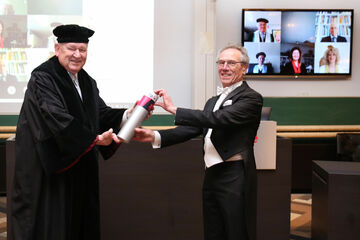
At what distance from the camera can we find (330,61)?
5.51 meters

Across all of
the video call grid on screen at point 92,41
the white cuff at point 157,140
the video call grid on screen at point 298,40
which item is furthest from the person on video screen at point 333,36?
the white cuff at point 157,140

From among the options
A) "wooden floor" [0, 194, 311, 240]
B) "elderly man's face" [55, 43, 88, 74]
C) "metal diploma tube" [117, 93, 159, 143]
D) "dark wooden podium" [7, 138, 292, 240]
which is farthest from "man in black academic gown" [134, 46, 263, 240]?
"wooden floor" [0, 194, 311, 240]

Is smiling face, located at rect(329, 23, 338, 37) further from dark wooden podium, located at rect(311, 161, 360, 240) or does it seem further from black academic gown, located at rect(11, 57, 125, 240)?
black academic gown, located at rect(11, 57, 125, 240)

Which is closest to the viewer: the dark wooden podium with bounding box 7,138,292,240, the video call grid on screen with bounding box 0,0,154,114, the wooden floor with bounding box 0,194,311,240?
the dark wooden podium with bounding box 7,138,292,240

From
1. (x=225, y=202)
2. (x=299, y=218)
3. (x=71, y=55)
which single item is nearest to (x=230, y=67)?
(x=225, y=202)

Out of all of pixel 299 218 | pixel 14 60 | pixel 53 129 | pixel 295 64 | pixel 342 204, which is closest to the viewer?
pixel 53 129

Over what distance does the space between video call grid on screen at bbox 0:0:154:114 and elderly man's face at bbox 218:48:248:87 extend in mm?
3195

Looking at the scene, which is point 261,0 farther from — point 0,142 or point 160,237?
point 0,142

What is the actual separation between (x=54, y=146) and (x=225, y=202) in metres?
0.99

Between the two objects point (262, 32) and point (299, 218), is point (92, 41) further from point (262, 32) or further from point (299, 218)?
point (299, 218)

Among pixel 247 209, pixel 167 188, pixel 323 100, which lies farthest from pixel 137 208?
pixel 323 100

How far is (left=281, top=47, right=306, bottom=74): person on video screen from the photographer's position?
548cm

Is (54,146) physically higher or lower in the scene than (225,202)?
higher

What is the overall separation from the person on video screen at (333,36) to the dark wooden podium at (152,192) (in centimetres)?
332
